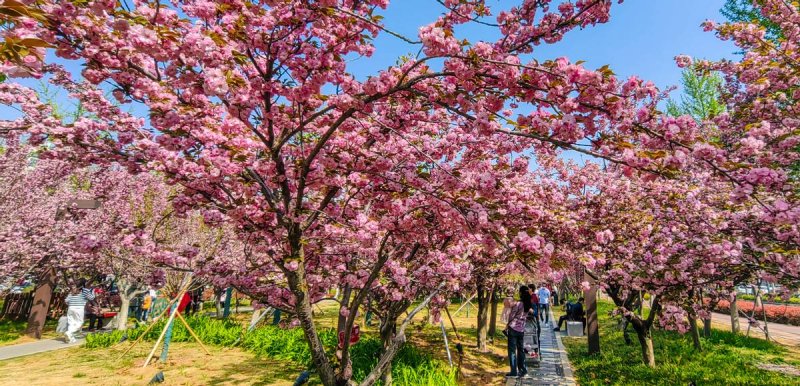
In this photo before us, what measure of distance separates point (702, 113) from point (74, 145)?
24918 mm

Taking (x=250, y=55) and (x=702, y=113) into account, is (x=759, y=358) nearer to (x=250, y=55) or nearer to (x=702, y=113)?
(x=250, y=55)

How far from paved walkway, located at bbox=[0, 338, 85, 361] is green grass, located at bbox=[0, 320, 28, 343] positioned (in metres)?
1.01

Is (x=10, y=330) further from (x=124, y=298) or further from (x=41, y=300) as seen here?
(x=124, y=298)

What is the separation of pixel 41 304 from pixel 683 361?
18.2m

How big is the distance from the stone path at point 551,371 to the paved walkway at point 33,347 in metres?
11.9

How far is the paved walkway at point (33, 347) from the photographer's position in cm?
950

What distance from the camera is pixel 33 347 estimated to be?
10469mm

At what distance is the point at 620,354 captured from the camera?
31.8 ft

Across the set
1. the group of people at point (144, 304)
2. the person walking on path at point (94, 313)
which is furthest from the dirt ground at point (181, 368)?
the group of people at point (144, 304)

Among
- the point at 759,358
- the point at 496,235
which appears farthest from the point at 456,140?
the point at 759,358

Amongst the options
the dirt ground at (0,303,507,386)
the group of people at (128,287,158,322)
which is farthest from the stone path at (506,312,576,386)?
the group of people at (128,287,158,322)

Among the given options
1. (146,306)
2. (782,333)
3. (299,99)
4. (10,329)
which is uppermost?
(299,99)

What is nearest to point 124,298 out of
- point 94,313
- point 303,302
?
point 94,313

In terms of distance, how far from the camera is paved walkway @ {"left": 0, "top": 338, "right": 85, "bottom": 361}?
9.50m
